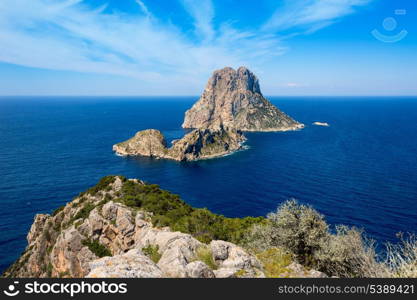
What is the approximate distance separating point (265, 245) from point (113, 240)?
92.9 feet

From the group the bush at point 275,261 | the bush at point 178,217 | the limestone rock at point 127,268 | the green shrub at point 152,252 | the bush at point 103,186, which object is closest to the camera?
the limestone rock at point 127,268

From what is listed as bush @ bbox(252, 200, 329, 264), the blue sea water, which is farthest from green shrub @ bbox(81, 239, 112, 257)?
the blue sea water

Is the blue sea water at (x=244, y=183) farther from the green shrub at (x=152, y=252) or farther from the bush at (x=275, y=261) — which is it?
the bush at (x=275, y=261)

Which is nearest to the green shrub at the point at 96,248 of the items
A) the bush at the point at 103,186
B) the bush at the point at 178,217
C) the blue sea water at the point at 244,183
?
the bush at the point at 178,217

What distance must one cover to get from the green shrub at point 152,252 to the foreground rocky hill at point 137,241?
4.0 inches

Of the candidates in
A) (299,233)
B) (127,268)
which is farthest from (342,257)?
(127,268)

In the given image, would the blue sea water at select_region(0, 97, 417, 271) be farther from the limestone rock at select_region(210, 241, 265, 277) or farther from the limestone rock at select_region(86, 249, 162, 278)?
the limestone rock at select_region(210, 241, 265, 277)

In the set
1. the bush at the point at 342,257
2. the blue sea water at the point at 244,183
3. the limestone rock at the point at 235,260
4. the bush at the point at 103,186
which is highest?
the limestone rock at the point at 235,260

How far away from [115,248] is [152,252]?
23593mm

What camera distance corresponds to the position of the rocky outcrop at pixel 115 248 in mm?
20109

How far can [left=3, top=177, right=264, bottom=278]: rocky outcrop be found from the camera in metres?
20.1

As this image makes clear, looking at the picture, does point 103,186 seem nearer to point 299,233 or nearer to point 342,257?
point 299,233

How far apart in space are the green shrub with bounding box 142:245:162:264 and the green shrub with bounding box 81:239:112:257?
23044 mm

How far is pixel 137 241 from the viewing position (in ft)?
137
